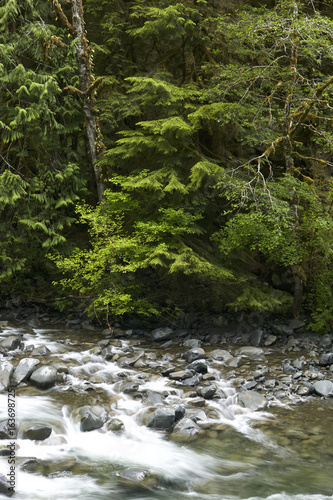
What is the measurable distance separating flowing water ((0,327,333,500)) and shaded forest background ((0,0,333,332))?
313 cm

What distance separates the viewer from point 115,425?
6.14 m

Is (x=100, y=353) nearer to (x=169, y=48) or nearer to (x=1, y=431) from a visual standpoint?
(x=1, y=431)

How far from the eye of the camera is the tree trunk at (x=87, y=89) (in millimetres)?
11375

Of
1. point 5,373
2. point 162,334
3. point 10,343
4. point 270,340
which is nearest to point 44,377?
point 5,373

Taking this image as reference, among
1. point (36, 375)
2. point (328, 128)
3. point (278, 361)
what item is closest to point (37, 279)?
point (36, 375)

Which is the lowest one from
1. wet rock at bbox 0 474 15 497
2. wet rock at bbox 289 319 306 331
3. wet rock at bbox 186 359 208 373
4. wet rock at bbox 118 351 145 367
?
wet rock at bbox 118 351 145 367

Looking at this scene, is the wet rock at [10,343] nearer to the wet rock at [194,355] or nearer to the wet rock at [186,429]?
the wet rock at [194,355]

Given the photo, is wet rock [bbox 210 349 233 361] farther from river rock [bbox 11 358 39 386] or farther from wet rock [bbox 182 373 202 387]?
river rock [bbox 11 358 39 386]

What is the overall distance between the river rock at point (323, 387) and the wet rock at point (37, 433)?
4452 mm

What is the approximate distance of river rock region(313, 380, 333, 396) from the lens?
24.7 feet

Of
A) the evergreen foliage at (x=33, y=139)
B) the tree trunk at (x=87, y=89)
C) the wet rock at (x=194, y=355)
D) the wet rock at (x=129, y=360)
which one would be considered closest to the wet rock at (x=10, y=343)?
the wet rock at (x=129, y=360)

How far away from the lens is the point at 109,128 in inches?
489

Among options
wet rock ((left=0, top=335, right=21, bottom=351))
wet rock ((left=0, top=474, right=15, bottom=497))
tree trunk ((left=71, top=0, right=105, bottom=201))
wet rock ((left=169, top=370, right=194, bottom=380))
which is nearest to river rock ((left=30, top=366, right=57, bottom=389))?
wet rock ((left=0, top=335, right=21, bottom=351))

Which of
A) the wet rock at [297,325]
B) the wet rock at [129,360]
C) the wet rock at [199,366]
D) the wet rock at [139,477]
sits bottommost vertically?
the wet rock at [129,360]
